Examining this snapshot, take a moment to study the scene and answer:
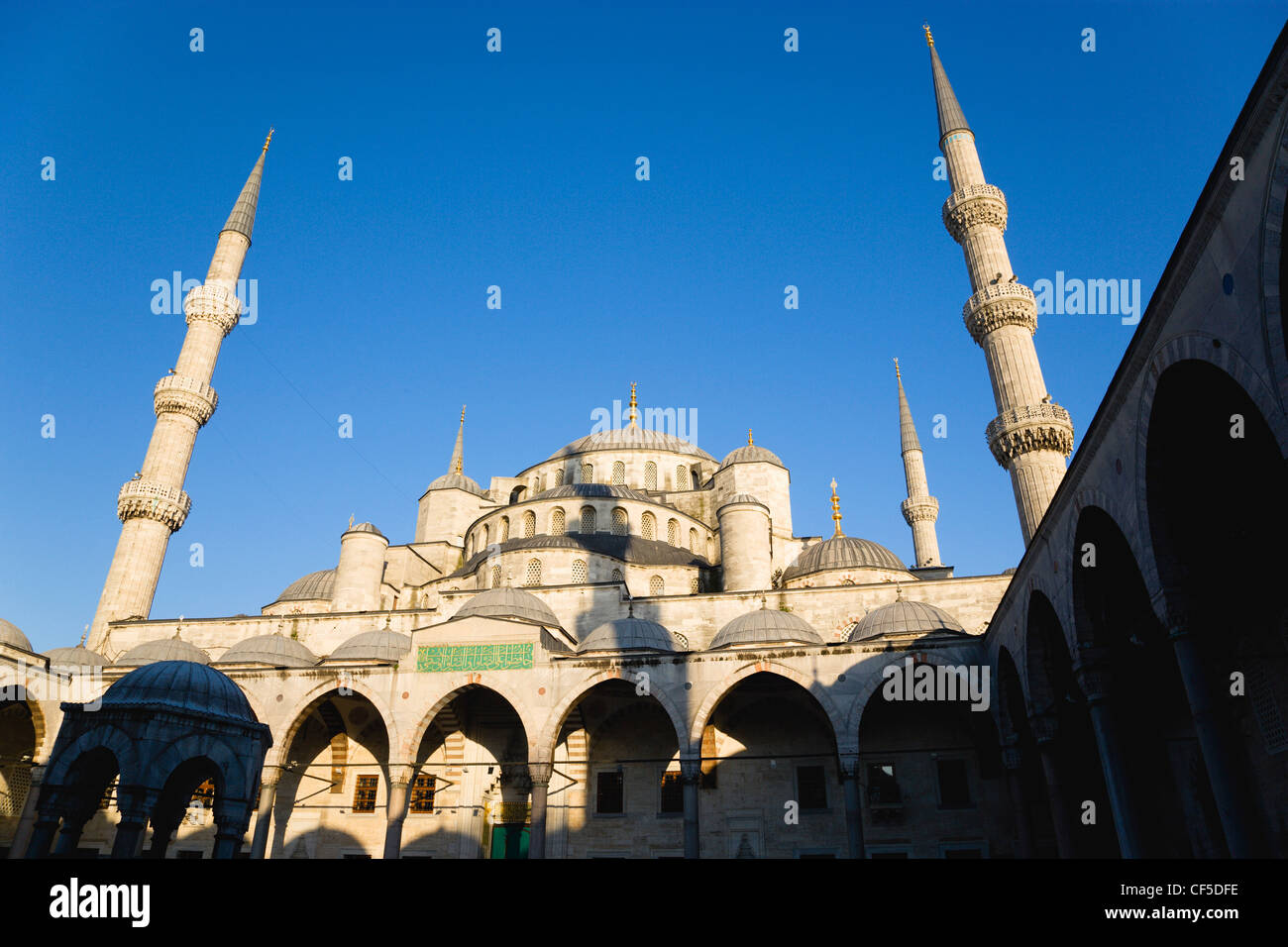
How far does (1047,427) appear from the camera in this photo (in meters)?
19.8

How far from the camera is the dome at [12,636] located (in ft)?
60.2

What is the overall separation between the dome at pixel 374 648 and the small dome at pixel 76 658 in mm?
5698

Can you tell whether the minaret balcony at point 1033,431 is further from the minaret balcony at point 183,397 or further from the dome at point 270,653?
the minaret balcony at point 183,397

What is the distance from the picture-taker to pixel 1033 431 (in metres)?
19.9

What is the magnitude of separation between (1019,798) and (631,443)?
65.4 ft

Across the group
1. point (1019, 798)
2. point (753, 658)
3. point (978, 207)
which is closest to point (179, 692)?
point (753, 658)

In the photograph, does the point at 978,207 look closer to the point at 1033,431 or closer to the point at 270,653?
the point at 1033,431

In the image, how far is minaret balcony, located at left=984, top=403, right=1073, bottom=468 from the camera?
19812 millimetres

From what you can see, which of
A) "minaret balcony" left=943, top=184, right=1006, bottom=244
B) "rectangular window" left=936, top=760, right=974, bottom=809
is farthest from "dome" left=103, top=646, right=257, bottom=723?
"minaret balcony" left=943, top=184, right=1006, bottom=244

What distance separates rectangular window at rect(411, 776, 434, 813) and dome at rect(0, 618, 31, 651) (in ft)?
29.7

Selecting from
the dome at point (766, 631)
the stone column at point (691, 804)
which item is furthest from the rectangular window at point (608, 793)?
the dome at point (766, 631)

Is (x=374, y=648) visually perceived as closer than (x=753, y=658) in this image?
No
